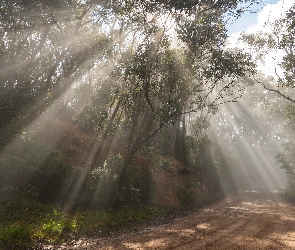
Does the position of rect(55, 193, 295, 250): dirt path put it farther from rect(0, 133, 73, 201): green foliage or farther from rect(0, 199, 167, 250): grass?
rect(0, 133, 73, 201): green foliage

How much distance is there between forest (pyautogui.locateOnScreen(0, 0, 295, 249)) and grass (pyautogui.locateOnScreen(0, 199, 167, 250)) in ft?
0.19

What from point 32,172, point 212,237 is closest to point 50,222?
point 32,172

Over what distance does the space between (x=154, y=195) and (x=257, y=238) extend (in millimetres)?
11286

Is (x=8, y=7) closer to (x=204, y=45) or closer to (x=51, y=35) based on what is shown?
(x=51, y=35)

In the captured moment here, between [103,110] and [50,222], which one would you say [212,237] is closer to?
[50,222]

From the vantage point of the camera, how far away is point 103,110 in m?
24.8

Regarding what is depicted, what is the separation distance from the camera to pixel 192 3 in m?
18.5

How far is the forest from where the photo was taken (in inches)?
599

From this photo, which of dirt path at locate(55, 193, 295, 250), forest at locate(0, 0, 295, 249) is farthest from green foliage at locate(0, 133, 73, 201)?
dirt path at locate(55, 193, 295, 250)

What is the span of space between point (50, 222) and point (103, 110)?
14.4 m

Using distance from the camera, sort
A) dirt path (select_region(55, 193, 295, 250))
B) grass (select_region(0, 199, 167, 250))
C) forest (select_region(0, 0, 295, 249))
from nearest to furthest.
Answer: grass (select_region(0, 199, 167, 250))
dirt path (select_region(55, 193, 295, 250))
forest (select_region(0, 0, 295, 249))

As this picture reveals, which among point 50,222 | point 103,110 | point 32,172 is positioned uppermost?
point 103,110

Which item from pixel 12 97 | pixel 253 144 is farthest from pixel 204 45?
pixel 253 144

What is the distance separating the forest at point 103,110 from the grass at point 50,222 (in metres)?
0.06
